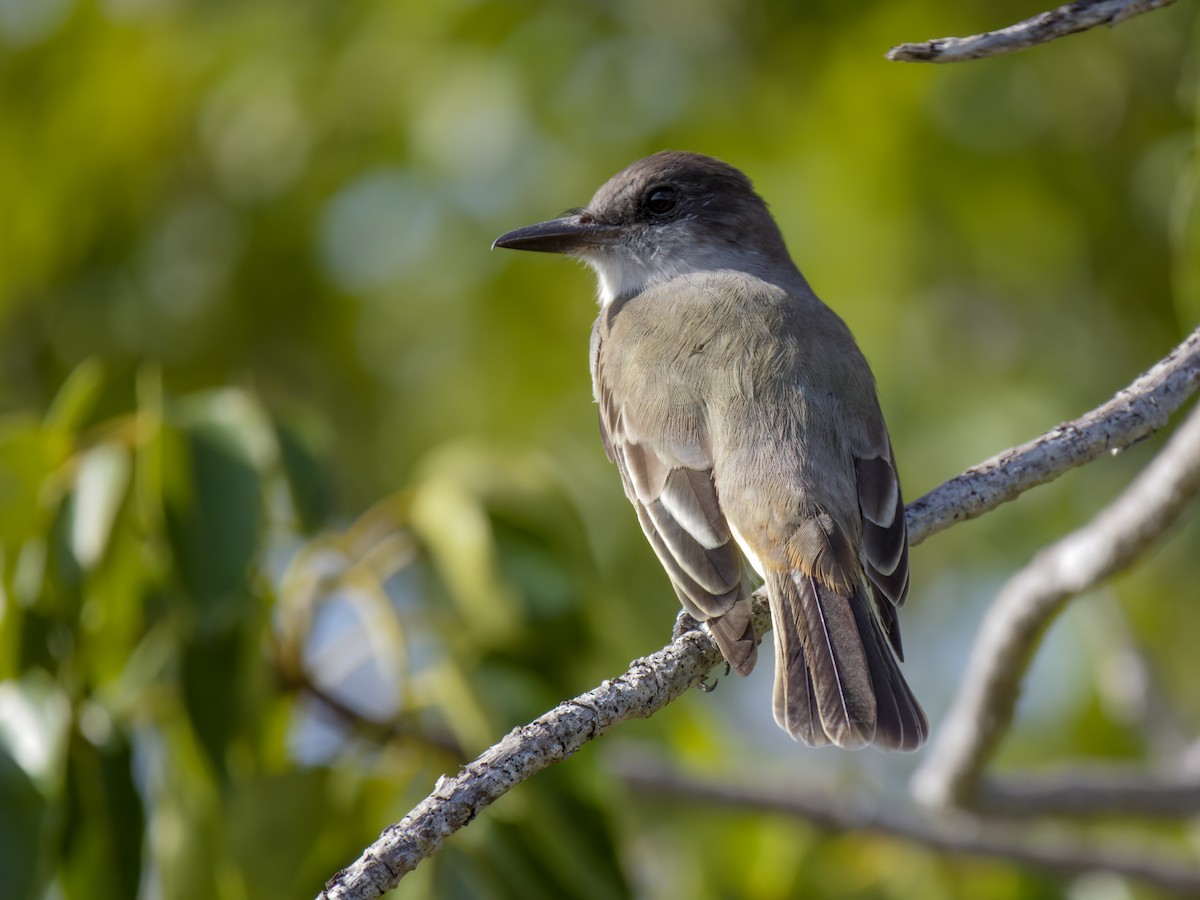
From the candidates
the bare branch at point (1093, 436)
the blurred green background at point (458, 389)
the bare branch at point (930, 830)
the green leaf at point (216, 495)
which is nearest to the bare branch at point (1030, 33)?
the bare branch at point (1093, 436)

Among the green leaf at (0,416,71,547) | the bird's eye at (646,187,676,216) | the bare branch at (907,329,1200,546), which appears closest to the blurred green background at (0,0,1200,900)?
the green leaf at (0,416,71,547)

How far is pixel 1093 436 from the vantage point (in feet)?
9.73

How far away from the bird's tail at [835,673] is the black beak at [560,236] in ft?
5.16

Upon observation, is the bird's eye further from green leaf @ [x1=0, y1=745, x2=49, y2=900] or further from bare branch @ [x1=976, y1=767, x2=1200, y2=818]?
green leaf @ [x1=0, y1=745, x2=49, y2=900]

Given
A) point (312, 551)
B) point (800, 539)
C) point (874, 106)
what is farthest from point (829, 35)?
point (312, 551)

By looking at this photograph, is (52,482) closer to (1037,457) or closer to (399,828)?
(399,828)

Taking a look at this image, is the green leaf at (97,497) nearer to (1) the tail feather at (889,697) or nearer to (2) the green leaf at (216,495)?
(2) the green leaf at (216,495)

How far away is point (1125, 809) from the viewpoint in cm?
416

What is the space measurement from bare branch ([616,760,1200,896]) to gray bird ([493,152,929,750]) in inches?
41.3

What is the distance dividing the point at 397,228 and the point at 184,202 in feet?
3.83

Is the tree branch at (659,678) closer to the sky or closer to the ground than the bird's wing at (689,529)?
closer to the sky

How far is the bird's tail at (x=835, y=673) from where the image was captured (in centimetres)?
312

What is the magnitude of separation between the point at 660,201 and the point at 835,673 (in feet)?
6.86

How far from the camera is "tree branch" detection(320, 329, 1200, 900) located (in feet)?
6.84
